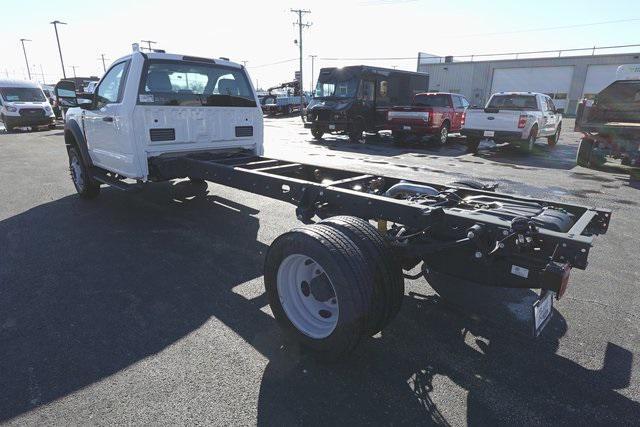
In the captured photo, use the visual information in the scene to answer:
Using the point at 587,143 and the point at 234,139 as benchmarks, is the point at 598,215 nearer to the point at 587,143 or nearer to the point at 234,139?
the point at 234,139

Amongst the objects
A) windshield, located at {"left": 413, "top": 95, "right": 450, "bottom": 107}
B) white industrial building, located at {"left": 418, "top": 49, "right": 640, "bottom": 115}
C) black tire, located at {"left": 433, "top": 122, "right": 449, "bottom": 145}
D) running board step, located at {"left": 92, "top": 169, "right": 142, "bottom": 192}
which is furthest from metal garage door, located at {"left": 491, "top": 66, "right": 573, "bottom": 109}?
running board step, located at {"left": 92, "top": 169, "right": 142, "bottom": 192}

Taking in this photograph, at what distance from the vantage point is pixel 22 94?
20984 millimetres

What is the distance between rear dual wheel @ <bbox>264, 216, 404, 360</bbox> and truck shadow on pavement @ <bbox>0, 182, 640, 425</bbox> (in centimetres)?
22

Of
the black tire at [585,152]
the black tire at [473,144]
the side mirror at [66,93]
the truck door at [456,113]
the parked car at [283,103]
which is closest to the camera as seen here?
the side mirror at [66,93]

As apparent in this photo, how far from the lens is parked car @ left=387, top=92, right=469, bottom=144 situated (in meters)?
15.0

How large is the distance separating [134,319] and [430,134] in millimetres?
14038

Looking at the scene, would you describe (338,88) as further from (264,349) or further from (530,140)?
(264,349)

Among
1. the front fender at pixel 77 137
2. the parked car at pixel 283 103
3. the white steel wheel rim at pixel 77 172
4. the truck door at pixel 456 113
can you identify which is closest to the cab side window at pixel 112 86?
the front fender at pixel 77 137

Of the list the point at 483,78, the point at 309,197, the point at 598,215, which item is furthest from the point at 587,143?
the point at 483,78

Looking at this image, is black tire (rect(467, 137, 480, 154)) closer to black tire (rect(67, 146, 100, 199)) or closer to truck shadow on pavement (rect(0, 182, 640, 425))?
truck shadow on pavement (rect(0, 182, 640, 425))

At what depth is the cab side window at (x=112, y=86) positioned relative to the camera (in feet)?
17.9

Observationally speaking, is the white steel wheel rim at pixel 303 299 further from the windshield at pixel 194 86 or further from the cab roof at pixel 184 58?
the cab roof at pixel 184 58

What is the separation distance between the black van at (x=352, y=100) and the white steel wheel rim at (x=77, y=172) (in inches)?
430

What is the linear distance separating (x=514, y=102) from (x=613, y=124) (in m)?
3.99
